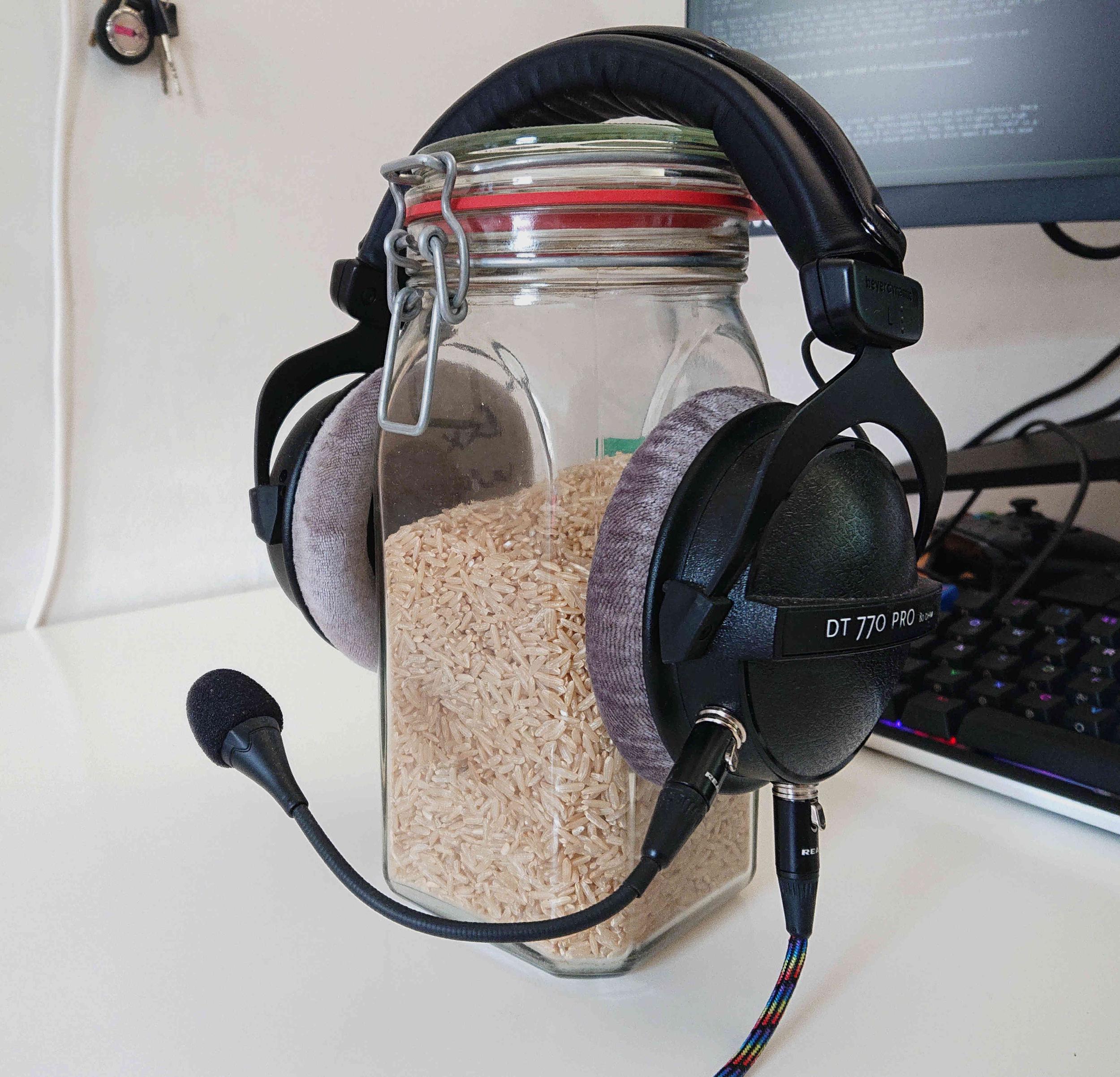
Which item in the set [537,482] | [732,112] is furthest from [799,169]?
[537,482]

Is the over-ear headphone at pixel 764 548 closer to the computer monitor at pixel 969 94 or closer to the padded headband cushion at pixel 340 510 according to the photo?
the padded headband cushion at pixel 340 510

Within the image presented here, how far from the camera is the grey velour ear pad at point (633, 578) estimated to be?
0.27 meters

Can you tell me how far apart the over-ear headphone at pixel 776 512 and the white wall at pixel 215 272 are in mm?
510

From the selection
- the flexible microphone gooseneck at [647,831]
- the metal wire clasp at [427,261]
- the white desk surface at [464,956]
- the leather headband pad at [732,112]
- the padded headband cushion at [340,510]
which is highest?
the leather headband pad at [732,112]

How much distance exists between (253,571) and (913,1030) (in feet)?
2.14

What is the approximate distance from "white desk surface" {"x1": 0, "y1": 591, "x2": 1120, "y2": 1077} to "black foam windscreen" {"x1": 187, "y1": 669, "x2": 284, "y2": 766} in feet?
0.24

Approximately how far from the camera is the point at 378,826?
1.42ft

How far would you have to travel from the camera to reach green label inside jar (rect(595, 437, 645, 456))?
0.34 meters

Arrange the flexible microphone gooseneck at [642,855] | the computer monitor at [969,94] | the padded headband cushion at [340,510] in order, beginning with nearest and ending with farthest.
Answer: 1. the flexible microphone gooseneck at [642,855]
2. the padded headband cushion at [340,510]
3. the computer monitor at [969,94]

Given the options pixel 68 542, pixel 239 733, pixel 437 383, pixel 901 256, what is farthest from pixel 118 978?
pixel 68 542

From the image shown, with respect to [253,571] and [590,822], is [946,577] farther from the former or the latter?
[253,571]

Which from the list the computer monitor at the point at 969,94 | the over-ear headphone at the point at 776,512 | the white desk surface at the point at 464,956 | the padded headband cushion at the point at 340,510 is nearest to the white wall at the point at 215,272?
the computer monitor at the point at 969,94

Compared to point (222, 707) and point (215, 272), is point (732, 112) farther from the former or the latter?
point (215, 272)

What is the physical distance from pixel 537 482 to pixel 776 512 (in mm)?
104
